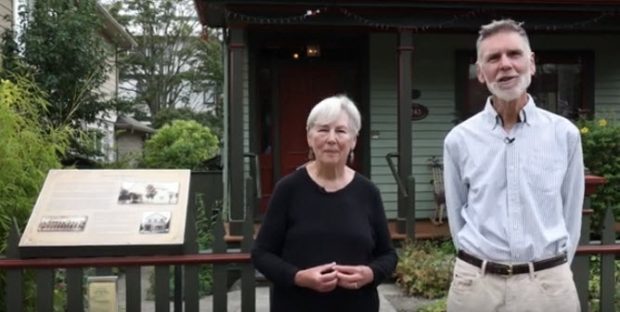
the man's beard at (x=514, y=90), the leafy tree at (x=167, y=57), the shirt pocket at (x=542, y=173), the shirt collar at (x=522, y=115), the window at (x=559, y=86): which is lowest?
the shirt pocket at (x=542, y=173)

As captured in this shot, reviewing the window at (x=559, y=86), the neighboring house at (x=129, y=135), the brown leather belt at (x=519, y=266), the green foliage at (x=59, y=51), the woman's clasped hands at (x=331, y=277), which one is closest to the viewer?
the brown leather belt at (x=519, y=266)

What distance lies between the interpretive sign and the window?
6.58 metres

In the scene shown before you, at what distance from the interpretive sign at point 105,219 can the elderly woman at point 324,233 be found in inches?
32.4

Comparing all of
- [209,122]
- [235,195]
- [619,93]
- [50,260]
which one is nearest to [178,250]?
[50,260]

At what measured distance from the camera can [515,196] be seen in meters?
2.32

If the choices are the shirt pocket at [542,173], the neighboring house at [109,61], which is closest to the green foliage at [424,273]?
the shirt pocket at [542,173]

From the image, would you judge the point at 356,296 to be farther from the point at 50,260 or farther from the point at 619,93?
the point at 619,93

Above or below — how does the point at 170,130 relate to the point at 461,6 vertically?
below

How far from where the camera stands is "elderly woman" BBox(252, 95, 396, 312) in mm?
2502

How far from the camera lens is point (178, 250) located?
3.23 metres

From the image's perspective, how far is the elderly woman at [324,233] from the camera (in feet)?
8.21

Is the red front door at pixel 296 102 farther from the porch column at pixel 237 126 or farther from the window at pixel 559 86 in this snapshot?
the window at pixel 559 86

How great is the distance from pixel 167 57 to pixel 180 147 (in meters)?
20.8

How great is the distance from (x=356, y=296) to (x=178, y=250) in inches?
42.6
